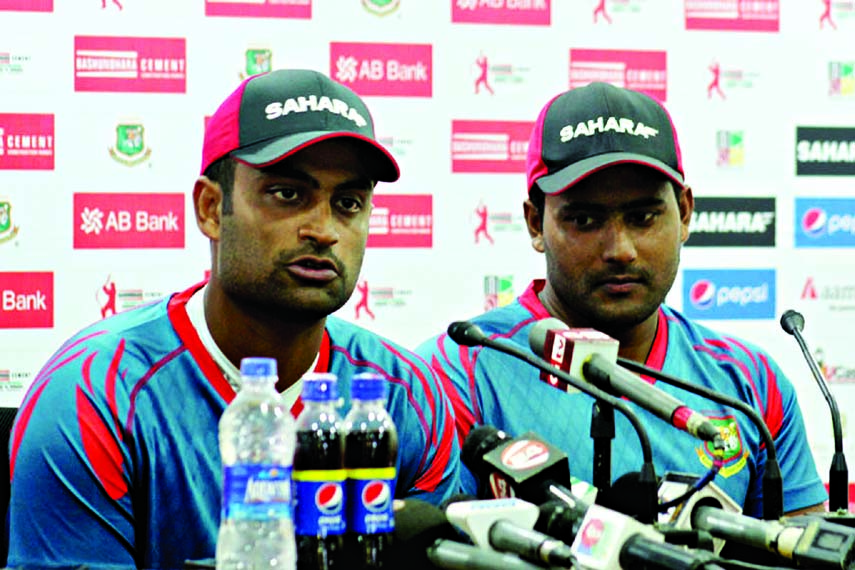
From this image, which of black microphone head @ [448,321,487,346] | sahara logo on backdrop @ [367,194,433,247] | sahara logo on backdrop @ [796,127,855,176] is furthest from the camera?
sahara logo on backdrop @ [796,127,855,176]

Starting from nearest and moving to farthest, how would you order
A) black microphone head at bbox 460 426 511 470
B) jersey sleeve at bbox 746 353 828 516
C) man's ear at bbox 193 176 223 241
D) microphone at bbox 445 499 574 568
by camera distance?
1. microphone at bbox 445 499 574 568
2. black microphone head at bbox 460 426 511 470
3. man's ear at bbox 193 176 223 241
4. jersey sleeve at bbox 746 353 828 516

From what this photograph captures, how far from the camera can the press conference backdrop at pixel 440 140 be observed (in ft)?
12.0

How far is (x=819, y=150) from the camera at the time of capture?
414 cm

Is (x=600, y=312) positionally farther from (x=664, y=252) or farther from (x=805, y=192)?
(x=805, y=192)

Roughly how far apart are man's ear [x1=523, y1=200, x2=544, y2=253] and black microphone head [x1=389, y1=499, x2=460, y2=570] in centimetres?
118

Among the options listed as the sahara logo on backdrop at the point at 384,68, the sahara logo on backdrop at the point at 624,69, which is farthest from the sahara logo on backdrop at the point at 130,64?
the sahara logo on backdrop at the point at 624,69

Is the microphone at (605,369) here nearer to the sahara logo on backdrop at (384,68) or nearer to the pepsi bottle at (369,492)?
the pepsi bottle at (369,492)

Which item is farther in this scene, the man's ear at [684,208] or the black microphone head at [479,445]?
the man's ear at [684,208]

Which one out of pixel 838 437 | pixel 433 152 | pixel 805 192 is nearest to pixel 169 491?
pixel 838 437

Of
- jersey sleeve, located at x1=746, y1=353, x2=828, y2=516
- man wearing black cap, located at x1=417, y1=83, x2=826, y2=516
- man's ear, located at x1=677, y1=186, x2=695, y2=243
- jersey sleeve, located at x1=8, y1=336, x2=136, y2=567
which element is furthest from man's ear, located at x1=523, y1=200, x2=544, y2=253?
jersey sleeve, located at x1=8, y1=336, x2=136, y2=567

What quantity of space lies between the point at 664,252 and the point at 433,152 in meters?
1.57

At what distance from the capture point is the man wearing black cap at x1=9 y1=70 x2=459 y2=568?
1865 mm

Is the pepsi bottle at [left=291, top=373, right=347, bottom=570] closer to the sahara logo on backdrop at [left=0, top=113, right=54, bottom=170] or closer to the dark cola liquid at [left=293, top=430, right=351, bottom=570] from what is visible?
the dark cola liquid at [left=293, top=430, right=351, bottom=570]

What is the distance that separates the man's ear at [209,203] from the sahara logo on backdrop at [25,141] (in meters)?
1.65
